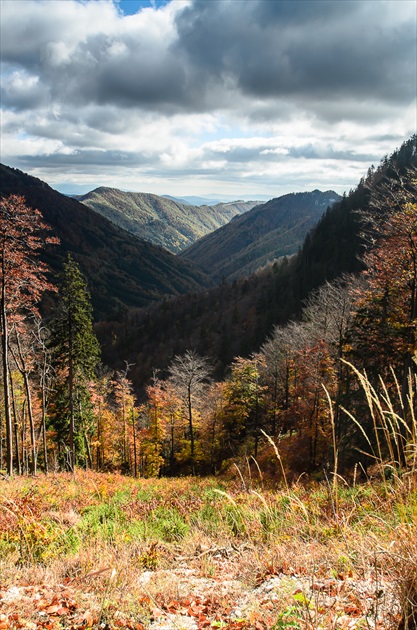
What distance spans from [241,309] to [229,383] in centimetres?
8892

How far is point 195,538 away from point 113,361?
120m

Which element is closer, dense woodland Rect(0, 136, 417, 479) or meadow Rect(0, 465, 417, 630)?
meadow Rect(0, 465, 417, 630)

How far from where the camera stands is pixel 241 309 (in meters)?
125

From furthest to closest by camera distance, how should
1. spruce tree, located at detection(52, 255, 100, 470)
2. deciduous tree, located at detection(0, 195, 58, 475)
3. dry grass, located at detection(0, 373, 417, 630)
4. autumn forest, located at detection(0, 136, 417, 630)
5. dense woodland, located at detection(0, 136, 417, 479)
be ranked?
spruce tree, located at detection(52, 255, 100, 470)
dense woodland, located at detection(0, 136, 417, 479)
deciduous tree, located at detection(0, 195, 58, 475)
autumn forest, located at detection(0, 136, 417, 630)
dry grass, located at detection(0, 373, 417, 630)

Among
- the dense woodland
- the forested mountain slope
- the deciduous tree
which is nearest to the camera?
the deciduous tree

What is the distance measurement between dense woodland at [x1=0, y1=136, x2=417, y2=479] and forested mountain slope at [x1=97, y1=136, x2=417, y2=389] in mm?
20788

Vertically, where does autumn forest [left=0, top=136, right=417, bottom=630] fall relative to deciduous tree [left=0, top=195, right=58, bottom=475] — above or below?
below

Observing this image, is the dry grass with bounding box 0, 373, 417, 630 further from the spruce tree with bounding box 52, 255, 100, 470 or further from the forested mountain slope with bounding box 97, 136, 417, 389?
the forested mountain slope with bounding box 97, 136, 417, 389

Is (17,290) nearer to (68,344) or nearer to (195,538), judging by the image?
(68,344)

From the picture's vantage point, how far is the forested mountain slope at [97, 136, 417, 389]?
356ft

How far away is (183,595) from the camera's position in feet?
12.3

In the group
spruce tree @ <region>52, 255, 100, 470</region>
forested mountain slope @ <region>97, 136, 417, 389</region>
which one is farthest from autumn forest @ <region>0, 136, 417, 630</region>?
forested mountain slope @ <region>97, 136, 417, 389</region>

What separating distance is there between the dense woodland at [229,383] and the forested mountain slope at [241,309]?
2079 cm

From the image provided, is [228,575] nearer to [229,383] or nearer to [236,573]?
[236,573]
